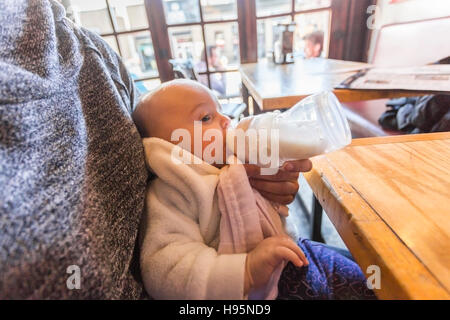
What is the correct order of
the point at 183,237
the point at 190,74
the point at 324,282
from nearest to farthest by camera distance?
the point at 183,237 < the point at 324,282 < the point at 190,74

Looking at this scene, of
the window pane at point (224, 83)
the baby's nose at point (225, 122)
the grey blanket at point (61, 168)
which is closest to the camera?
the grey blanket at point (61, 168)

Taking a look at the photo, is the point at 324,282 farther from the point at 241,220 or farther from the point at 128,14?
the point at 128,14

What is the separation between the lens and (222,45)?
2.78 meters

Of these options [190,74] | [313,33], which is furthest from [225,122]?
[313,33]

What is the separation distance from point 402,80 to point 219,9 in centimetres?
221

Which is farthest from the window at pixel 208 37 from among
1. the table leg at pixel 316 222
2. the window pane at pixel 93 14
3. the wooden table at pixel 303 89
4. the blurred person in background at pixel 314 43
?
the table leg at pixel 316 222

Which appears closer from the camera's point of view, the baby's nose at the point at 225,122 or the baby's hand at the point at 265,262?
the baby's hand at the point at 265,262

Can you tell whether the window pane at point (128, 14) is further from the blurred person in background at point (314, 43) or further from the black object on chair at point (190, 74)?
the blurred person in background at point (314, 43)

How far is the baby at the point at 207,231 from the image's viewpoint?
384mm

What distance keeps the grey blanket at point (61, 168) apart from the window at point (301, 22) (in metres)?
2.34

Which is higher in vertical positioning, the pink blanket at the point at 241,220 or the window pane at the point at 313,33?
the window pane at the point at 313,33

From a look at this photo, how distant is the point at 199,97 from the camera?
588 mm

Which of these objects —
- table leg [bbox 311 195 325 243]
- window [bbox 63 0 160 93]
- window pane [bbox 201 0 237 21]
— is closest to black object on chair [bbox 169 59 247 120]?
window [bbox 63 0 160 93]
